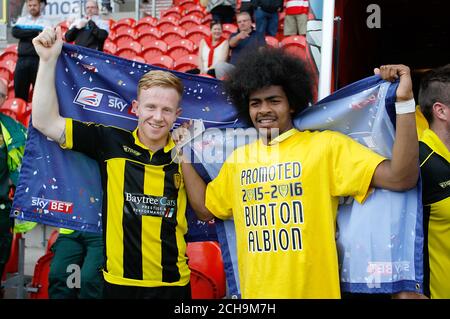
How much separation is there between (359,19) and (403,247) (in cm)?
187

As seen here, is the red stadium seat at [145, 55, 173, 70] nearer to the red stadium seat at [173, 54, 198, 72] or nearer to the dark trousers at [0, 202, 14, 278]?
the red stadium seat at [173, 54, 198, 72]

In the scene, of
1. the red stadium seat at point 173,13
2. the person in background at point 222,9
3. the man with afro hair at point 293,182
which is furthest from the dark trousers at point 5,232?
the red stadium seat at point 173,13

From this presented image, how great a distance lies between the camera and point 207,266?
3697mm

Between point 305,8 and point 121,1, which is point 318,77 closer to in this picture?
point 305,8

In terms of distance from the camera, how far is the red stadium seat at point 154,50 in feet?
30.3

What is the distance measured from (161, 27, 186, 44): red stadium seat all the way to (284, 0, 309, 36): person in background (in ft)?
8.79

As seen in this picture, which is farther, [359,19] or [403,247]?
[359,19]

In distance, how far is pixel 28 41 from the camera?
691 centimetres

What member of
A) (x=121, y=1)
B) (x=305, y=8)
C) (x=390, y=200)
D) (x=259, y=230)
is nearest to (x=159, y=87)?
(x=259, y=230)

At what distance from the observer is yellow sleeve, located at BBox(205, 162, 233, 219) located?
8.23 ft

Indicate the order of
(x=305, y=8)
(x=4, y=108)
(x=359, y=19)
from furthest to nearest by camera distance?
1. (x=305, y=8)
2. (x=4, y=108)
3. (x=359, y=19)

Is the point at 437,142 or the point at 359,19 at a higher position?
the point at 359,19

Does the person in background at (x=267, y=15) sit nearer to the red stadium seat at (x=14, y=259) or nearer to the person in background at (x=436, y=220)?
the red stadium seat at (x=14, y=259)

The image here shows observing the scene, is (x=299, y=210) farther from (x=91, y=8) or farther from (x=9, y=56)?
(x=9, y=56)
